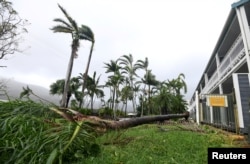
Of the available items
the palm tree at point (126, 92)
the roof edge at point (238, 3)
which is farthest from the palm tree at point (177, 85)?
the roof edge at point (238, 3)

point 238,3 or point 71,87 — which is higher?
point 238,3

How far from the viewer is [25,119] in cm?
279

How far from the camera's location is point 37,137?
95.7 inches

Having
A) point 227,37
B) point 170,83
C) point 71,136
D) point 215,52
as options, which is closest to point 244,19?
point 227,37

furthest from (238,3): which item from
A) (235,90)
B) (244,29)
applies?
(235,90)

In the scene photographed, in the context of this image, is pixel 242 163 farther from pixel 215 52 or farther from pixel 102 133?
pixel 215 52

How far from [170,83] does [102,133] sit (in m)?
30.6

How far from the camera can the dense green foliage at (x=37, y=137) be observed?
7.34ft

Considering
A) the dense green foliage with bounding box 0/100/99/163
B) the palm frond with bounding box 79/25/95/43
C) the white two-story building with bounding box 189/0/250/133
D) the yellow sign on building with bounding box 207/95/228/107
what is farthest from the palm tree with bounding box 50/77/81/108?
the dense green foliage with bounding box 0/100/99/163

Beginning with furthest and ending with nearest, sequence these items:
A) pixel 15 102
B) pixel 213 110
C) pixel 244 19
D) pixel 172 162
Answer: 1. pixel 213 110
2. pixel 244 19
3. pixel 15 102
4. pixel 172 162

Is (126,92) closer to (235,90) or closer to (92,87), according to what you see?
(92,87)

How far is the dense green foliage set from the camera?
2238 mm

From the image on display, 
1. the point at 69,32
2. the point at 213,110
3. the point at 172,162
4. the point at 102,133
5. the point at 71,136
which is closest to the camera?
the point at 71,136

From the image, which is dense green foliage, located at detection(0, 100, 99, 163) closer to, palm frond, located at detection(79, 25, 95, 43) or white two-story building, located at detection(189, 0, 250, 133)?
white two-story building, located at detection(189, 0, 250, 133)
